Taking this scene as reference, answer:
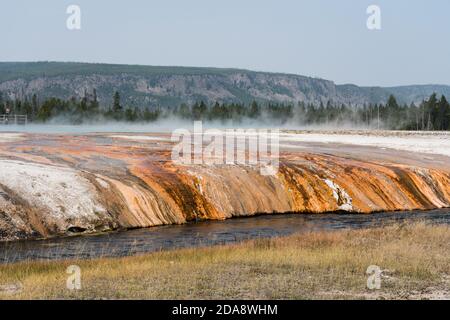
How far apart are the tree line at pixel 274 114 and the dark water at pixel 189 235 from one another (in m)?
115

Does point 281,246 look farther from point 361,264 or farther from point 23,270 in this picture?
point 23,270

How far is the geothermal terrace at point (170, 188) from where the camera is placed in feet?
88.5

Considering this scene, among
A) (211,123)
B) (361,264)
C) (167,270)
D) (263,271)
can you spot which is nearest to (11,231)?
(167,270)

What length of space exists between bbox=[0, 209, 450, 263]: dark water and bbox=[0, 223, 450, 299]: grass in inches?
99.6

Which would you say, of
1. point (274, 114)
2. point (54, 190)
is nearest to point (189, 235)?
point (54, 190)

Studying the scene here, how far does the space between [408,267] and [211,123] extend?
520ft

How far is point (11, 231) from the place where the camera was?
24.5m

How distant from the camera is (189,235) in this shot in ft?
86.2

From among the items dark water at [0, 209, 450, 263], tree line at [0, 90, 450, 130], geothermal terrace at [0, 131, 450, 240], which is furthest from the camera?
tree line at [0, 90, 450, 130]

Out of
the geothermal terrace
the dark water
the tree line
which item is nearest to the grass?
the dark water

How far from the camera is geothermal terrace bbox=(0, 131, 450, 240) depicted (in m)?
27.0

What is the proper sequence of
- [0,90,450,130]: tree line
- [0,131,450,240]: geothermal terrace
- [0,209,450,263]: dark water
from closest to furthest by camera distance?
[0,209,450,263]: dark water
[0,131,450,240]: geothermal terrace
[0,90,450,130]: tree line

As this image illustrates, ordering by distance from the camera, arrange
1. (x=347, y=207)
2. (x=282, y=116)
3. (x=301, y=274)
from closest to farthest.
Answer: (x=301, y=274)
(x=347, y=207)
(x=282, y=116)

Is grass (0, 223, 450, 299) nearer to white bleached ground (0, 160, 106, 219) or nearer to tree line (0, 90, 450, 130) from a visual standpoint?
white bleached ground (0, 160, 106, 219)
